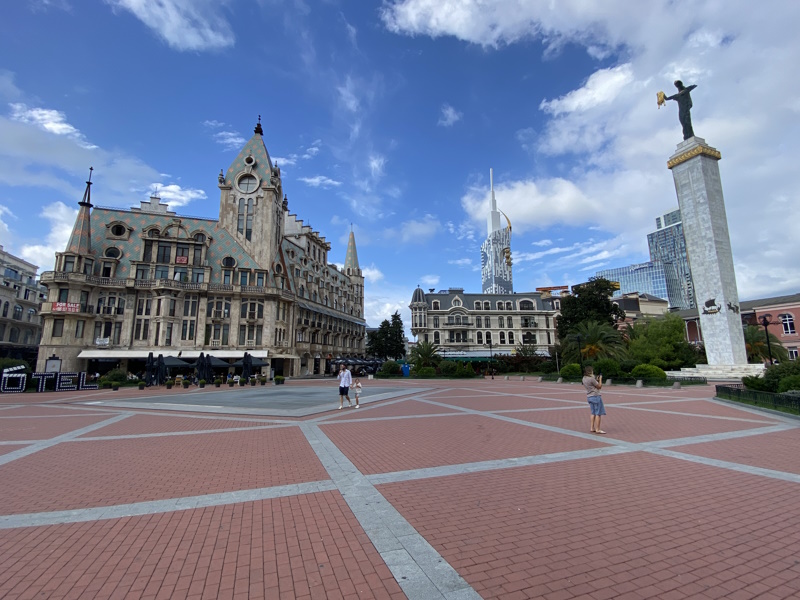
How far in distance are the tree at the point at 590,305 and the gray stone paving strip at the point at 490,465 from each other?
1696 inches

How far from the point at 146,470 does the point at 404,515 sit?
5132 millimetres

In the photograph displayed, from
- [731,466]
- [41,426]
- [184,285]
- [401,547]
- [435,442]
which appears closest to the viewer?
[401,547]

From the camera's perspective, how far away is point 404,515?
16.0 feet

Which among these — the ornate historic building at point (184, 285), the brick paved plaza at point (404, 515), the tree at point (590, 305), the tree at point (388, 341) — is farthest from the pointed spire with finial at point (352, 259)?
the brick paved plaza at point (404, 515)

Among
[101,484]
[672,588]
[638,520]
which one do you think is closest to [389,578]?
[672,588]

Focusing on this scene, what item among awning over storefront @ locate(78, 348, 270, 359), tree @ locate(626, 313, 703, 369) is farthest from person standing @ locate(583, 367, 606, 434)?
awning over storefront @ locate(78, 348, 270, 359)

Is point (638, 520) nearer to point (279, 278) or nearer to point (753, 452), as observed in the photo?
point (753, 452)

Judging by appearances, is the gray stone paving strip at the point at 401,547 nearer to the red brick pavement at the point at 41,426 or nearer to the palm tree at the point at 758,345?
the red brick pavement at the point at 41,426

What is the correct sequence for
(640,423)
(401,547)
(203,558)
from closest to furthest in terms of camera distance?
(203,558) → (401,547) → (640,423)

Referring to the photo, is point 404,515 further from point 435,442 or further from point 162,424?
point 162,424

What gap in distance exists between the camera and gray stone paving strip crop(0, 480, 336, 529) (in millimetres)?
4836

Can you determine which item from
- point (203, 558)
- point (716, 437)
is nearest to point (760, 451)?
point (716, 437)

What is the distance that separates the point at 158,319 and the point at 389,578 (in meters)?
46.1

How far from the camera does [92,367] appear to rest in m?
41.8
